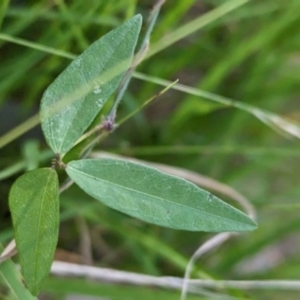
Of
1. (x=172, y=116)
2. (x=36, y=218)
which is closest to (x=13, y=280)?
(x=36, y=218)

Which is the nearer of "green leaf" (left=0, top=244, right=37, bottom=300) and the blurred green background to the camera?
"green leaf" (left=0, top=244, right=37, bottom=300)

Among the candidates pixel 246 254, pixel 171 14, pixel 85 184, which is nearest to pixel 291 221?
pixel 246 254

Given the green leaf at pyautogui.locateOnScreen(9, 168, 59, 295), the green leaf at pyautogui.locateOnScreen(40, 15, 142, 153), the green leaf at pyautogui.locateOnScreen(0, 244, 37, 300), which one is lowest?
the green leaf at pyautogui.locateOnScreen(0, 244, 37, 300)

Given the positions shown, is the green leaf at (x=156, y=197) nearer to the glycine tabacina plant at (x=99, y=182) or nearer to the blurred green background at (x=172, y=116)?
the glycine tabacina plant at (x=99, y=182)

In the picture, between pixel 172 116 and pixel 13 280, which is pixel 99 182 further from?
pixel 172 116

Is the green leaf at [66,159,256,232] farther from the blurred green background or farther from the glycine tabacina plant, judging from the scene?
the blurred green background

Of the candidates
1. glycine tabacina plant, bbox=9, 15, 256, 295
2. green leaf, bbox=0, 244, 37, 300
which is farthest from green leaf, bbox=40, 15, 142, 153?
green leaf, bbox=0, 244, 37, 300

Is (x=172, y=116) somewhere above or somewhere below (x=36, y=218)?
above
